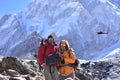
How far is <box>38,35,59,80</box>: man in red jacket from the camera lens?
1249cm

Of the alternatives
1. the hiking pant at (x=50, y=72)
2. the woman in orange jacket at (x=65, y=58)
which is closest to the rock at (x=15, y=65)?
the hiking pant at (x=50, y=72)

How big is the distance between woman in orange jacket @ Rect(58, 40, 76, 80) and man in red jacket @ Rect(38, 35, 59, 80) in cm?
25

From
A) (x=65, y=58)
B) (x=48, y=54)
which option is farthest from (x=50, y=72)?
(x=65, y=58)

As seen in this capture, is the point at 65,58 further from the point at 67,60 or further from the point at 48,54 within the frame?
the point at 48,54

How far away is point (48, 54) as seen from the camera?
12.5m

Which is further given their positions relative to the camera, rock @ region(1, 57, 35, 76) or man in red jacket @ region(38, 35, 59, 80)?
rock @ region(1, 57, 35, 76)

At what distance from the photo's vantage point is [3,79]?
13.0m

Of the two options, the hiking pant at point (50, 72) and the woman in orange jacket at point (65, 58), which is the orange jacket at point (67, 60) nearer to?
the woman in orange jacket at point (65, 58)

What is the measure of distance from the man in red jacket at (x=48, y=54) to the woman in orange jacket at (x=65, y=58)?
0.80ft

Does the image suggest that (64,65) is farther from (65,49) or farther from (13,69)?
(13,69)

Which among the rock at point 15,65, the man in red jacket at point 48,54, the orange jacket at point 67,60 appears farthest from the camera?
the rock at point 15,65

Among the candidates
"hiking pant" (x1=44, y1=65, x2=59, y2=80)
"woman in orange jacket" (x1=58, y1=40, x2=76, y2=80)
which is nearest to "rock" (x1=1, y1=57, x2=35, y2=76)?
"hiking pant" (x1=44, y1=65, x2=59, y2=80)

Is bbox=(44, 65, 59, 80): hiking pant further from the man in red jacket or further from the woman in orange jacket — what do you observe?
the woman in orange jacket

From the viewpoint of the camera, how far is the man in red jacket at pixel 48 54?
41.0 ft
